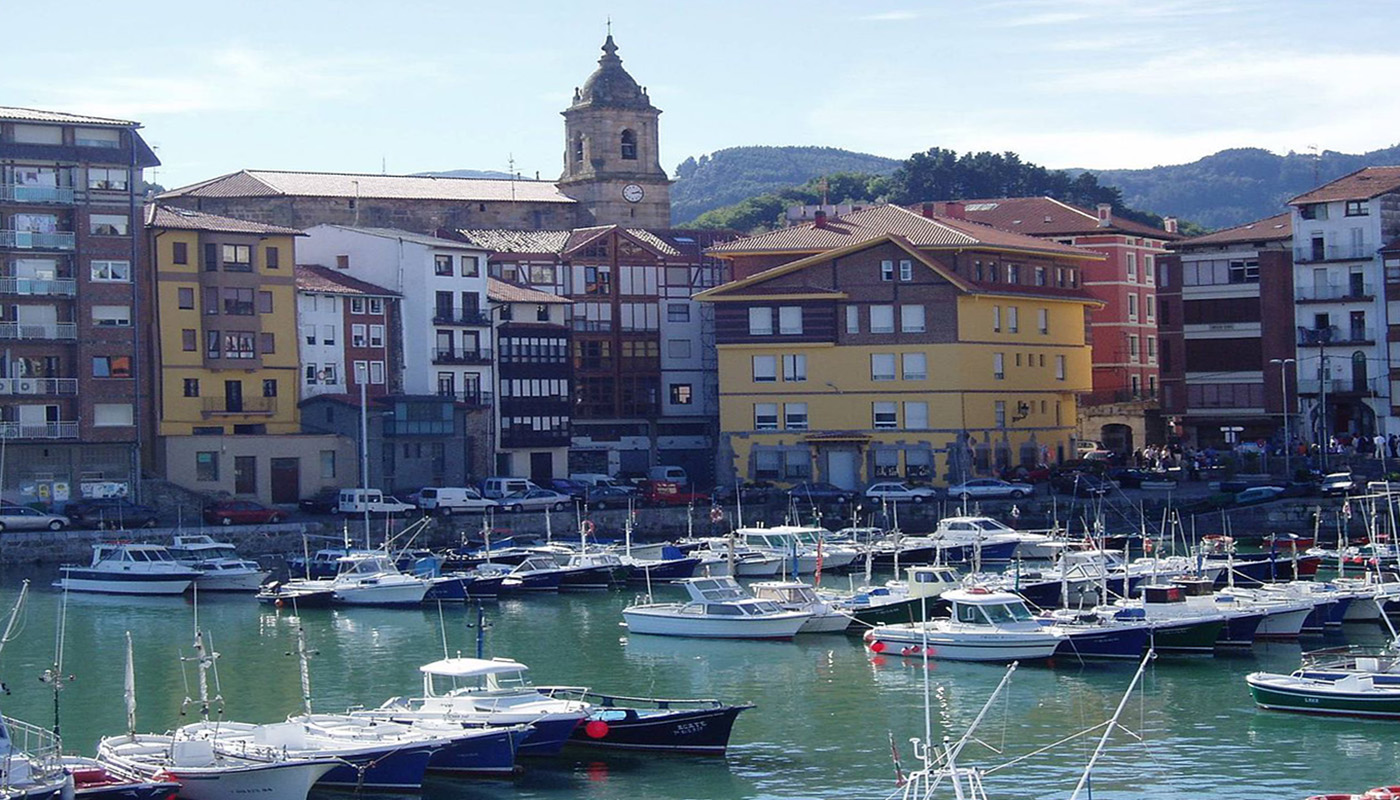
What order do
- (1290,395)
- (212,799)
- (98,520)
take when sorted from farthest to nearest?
1. (1290,395)
2. (98,520)
3. (212,799)

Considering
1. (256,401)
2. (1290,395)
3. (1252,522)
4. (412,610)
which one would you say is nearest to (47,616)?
(412,610)

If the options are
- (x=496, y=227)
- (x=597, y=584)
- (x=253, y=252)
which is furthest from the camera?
(x=496, y=227)

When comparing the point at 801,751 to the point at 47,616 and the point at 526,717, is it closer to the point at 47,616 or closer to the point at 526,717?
the point at 526,717

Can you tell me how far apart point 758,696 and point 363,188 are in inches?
3015

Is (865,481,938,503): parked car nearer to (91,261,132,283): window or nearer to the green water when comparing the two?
the green water

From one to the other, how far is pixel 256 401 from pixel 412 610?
26.2 m

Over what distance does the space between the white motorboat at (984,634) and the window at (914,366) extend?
40286 millimetres

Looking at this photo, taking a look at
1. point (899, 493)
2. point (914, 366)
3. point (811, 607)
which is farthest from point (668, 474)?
point (811, 607)

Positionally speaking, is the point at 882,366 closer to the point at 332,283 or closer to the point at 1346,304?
the point at 1346,304

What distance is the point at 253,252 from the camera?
9094 cm

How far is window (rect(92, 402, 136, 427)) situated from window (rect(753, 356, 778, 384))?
26329 millimetres

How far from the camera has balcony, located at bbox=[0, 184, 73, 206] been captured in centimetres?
8456

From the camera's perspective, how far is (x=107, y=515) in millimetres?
81562

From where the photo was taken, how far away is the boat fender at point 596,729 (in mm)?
41094
